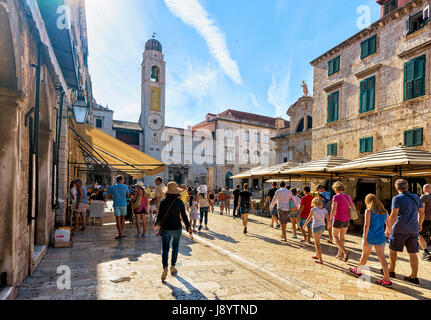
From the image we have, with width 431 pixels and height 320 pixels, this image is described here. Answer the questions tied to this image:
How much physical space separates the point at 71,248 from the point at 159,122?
31514 mm

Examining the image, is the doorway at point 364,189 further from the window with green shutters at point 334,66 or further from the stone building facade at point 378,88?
the window with green shutters at point 334,66

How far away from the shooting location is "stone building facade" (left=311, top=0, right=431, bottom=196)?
1181 centimetres

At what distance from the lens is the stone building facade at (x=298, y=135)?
25953 millimetres

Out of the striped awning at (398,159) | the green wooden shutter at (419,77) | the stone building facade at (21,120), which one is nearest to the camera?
the stone building facade at (21,120)

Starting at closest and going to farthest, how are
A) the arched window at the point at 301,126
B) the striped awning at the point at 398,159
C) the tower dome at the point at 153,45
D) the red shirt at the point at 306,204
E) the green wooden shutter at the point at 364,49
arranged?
the striped awning at the point at 398,159
the red shirt at the point at 306,204
the green wooden shutter at the point at 364,49
the arched window at the point at 301,126
the tower dome at the point at 153,45

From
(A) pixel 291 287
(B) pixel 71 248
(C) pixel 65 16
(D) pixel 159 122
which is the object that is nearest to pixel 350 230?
(A) pixel 291 287

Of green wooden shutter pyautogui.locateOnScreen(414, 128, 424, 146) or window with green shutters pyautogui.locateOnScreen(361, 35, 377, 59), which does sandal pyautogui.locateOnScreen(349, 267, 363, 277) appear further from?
window with green shutters pyautogui.locateOnScreen(361, 35, 377, 59)

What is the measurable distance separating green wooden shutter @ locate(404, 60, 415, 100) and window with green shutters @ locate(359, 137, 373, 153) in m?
2.66

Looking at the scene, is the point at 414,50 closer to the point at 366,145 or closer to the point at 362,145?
the point at 366,145

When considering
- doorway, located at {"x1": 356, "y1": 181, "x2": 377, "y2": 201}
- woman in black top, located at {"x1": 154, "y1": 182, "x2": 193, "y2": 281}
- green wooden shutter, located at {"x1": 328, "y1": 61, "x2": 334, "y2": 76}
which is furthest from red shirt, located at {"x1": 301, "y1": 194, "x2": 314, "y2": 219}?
green wooden shutter, located at {"x1": 328, "y1": 61, "x2": 334, "y2": 76}

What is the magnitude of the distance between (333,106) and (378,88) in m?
3.06

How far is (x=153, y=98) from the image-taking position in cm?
3653

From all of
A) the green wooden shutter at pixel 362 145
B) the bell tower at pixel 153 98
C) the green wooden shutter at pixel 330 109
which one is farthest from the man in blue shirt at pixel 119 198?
the bell tower at pixel 153 98

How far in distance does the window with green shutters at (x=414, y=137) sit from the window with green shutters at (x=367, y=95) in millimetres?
2445
